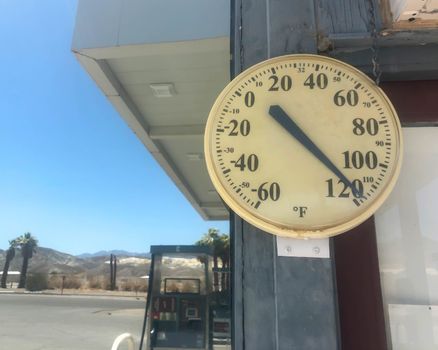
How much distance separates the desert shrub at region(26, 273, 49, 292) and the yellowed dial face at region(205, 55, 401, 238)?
4854cm

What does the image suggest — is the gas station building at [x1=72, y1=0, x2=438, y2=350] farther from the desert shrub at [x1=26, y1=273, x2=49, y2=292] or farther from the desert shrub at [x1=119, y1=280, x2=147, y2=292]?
the desert shrub at [x1=26, y1=273, x2=49, y2=292]

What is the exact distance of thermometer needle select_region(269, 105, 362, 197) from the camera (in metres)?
1.50

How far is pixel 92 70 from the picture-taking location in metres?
3.49

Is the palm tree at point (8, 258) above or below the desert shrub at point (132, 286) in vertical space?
above

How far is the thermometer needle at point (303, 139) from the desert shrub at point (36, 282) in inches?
1914

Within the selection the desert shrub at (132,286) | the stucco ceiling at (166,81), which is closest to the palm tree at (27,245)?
the desert shrub at (132,286)

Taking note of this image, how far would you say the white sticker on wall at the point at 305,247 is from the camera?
1557 millimetres

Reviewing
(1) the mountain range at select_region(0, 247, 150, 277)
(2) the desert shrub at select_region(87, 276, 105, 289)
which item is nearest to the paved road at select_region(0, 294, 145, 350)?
(1) the mountain range at select_region(0, 247, 150, 277)

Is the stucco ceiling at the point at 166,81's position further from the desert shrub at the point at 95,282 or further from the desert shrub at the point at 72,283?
the desert shrub at the point at 72,283

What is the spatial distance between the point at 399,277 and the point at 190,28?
2138mm

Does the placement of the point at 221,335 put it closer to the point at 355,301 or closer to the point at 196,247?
the point at 196,247

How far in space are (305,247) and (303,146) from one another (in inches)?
14.3

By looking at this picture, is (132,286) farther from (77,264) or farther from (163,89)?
(163,89)

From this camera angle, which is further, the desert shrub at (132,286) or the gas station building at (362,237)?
the desert shrub at (132,286)
